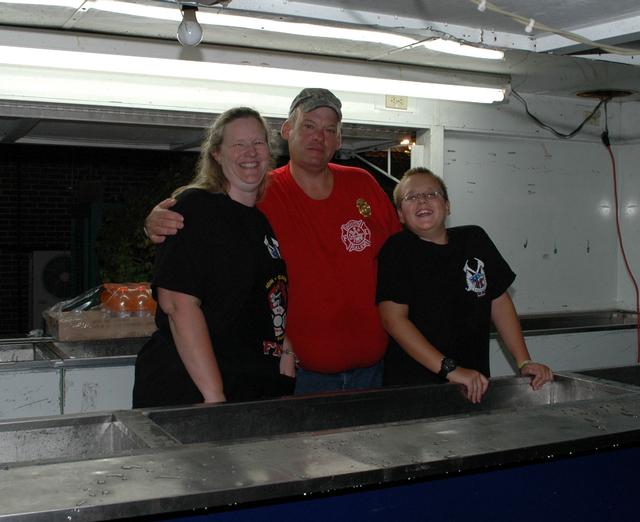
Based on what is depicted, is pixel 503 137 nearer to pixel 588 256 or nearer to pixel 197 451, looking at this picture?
pixel 588 256

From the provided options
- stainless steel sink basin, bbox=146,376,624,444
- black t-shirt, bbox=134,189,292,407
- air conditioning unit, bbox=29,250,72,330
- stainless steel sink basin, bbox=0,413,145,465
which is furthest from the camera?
air conditioning unit, bbox=29,250,72,330

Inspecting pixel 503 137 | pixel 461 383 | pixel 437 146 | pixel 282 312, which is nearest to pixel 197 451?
pixel 282 312

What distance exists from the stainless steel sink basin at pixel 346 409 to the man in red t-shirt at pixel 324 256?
1.62 feet

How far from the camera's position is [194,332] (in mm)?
2346

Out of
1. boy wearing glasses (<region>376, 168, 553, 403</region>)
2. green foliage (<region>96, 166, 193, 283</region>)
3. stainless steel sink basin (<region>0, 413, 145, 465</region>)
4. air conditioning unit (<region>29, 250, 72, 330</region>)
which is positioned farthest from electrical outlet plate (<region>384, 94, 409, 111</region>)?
air conditioning unit (<region>29, 250, 72, 330</region>)

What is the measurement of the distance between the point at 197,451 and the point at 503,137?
348 centimetres

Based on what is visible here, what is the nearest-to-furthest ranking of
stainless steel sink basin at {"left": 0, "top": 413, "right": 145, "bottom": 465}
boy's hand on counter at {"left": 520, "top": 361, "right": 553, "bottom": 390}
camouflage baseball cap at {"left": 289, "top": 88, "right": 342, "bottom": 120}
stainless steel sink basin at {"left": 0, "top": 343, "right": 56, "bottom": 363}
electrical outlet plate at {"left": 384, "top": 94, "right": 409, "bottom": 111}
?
stainless steel sink basin at {"left": 0, "top": 413, "right": 145, "bottom": 465}
boy's hand on counter at {"left": 520, "top": 361, "right": 553, "bottom": 390}
camouflage baseball cap at {"left": 289, "top": 88, "right": 342, "bottom": 120}
stainless steel sink basin at {"left": 0, "top": 343, "right": 56, "bottom": 363}
electrical outlet plate at {"left": 384, "top": 94, "right": 409, "bottom": 111}

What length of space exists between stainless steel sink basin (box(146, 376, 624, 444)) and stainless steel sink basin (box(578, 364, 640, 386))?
25 cm

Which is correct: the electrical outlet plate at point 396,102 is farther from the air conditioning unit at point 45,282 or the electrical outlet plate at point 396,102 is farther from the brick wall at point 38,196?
the air conditioning unit at point 45,282

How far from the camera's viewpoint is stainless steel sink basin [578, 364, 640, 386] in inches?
115

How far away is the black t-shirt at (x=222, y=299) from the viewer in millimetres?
2408

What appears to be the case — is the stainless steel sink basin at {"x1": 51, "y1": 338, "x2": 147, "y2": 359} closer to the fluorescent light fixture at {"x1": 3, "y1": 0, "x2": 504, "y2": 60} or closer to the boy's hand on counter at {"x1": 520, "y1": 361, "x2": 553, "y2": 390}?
the fluorescent light fixture at {"x1": 3, "y1": 0, "x2": 504, "y2": 60}

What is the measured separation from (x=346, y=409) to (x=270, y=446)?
612 mm

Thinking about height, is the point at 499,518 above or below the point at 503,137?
below
